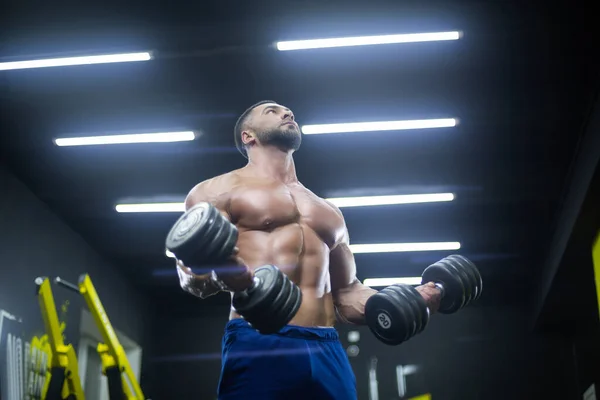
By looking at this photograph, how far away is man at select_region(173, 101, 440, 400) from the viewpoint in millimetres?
1520

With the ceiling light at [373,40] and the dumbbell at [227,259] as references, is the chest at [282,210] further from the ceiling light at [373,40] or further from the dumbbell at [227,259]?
the ceiling light at [373,40]

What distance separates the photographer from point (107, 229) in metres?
5.60

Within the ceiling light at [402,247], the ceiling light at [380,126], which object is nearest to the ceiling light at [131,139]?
the ceiling light at [380,126]

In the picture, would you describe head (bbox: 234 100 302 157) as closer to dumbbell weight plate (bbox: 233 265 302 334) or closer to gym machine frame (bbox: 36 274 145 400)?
dumbbell weight plate (bbox: 233 265 302 334)

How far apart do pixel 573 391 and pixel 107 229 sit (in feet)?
13.9

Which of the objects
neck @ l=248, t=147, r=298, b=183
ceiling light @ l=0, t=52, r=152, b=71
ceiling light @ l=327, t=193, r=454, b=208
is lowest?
neck @ l=248, t=147, r=298, b=183

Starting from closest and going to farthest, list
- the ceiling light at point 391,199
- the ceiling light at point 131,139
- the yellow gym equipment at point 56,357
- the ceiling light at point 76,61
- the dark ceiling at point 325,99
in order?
the dark ceiling at point 325,99, the ceiling light at point 76,61, the yellow gym equipment at point 56,357, the ceiling light at point 131,139, the ceiling light at point 391,199

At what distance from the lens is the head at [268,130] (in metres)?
1.75

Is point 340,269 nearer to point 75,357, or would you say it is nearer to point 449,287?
point 449,287

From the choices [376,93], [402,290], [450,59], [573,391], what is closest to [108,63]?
[376,93]

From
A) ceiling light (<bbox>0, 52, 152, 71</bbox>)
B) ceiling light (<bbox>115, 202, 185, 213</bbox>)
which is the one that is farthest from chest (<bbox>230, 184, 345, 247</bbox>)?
ceiling light (<bbox>115, 202, 185, 213</bbox>)

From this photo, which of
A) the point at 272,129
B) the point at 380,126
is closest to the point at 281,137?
the point at 272,129

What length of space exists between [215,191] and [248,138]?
0.21 metres

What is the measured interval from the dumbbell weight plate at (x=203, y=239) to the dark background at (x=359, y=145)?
2132mm
